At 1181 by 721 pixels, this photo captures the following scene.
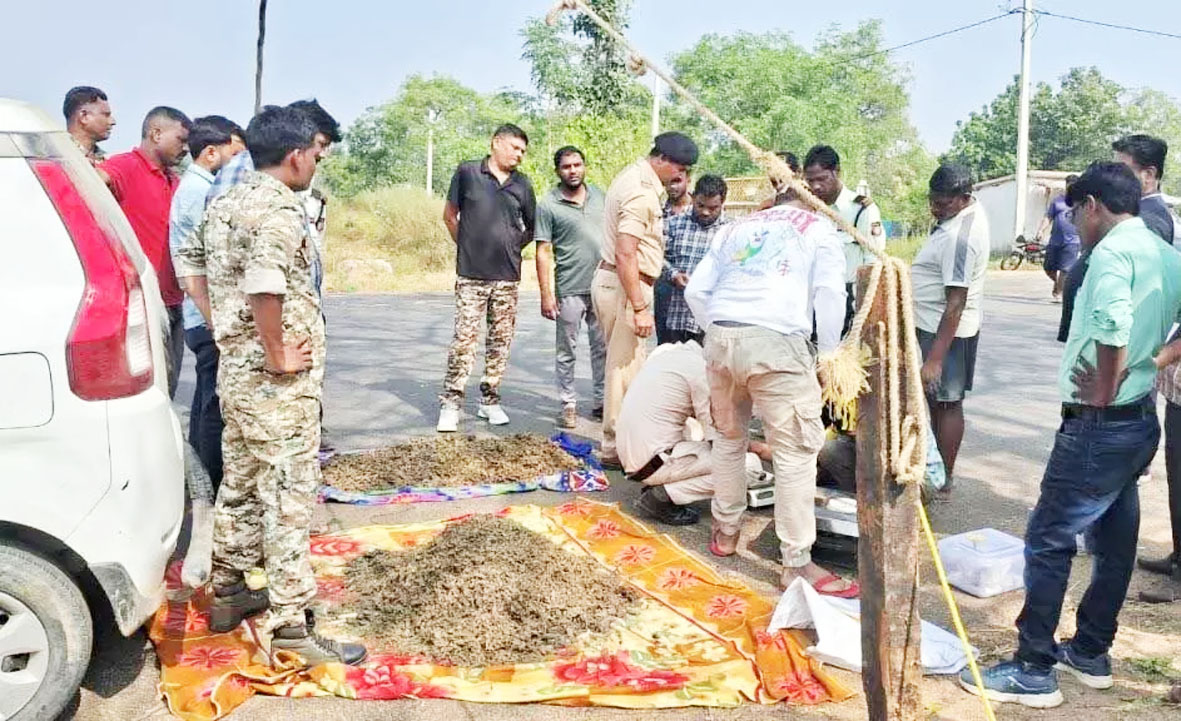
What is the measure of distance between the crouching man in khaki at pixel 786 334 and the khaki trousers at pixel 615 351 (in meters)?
1.69

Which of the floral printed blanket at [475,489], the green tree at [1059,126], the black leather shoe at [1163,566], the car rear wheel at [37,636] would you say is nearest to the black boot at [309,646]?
the car rear wheel at [37,636]

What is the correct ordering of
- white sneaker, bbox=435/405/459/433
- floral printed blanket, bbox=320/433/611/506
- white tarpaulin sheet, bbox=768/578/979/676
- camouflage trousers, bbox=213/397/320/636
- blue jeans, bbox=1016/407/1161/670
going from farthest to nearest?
1. white sneaker, bbox=435/405/459/433
2. floral printed blanket, bbox=320/433/611/506
3. white tarpaulin sheet, bbox=768/578/979/676
4. camouflage trousers, bbox=213/397/320/636
5. blue jeans, bbox=1016/407/1161/670

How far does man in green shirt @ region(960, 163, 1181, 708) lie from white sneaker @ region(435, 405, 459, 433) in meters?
4.04

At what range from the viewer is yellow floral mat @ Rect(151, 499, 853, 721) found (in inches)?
121

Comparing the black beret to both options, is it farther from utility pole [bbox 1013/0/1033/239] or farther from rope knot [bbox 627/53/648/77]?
utility pole [bbox 1013/0/1033/239]

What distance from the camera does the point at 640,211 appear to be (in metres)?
5.45

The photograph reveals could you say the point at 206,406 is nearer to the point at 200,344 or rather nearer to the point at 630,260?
the point at 200,344

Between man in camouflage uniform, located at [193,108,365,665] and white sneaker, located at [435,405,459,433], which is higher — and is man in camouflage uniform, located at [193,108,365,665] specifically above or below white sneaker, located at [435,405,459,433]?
above

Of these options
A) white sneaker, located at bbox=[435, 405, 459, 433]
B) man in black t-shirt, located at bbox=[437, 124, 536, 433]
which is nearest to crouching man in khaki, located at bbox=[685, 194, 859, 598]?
man in black t-shirt, located at bbox=[437, 124, 536, 433]

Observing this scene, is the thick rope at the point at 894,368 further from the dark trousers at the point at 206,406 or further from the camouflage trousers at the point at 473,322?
the camouflage trousers at the point at 473,322

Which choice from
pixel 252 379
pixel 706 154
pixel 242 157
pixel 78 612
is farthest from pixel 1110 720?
pixel 706 154

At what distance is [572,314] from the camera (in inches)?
265

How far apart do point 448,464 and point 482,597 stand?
79.1 inches

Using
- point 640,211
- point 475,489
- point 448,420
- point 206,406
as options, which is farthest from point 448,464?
point 640,211
